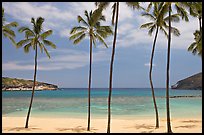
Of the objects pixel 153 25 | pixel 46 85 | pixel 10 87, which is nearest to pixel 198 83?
pixel 46 85

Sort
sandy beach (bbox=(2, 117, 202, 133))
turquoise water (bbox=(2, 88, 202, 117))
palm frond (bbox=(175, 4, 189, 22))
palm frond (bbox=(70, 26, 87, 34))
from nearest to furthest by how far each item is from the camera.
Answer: palm frond (bbox=(175, 4, 189, 22)) → palm frond (bbox=(70, 26, 87, 34)) → sandy beach (bbox=(2, 117, 202, 133)) → turquoise water (bbox=(2, 88, 202, 117))

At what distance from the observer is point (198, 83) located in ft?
533

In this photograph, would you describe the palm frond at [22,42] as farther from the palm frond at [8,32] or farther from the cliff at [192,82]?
the cliff at [192,82]

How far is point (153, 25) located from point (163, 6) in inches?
157

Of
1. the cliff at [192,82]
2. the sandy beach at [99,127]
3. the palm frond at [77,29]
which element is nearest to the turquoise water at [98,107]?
the sandy beach at [99,127]

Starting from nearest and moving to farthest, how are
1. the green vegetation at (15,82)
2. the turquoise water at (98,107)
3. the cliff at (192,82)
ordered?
Answer: the turquoise water at (98,107) < the green vegetation at (15,82) < the cliff at (192,82)

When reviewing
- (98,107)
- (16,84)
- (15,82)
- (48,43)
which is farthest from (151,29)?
(15,82)

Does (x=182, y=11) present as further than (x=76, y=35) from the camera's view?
No

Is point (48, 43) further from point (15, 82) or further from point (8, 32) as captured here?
point (15, 82)

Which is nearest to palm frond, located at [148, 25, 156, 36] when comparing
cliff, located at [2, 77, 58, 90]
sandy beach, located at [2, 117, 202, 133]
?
sandy beach, located at [2, 117, 202, 133]

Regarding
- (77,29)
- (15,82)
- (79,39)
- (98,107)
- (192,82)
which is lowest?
(98,107)

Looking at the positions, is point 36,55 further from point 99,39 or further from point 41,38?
point 99,39

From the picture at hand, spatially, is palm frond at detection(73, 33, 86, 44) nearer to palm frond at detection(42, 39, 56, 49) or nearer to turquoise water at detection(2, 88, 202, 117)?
palm frond at detection(42, 39, 56, 49)

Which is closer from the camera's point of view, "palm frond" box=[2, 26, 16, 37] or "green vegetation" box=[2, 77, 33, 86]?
"palm frond" box=[2, 26, 16, 37]
